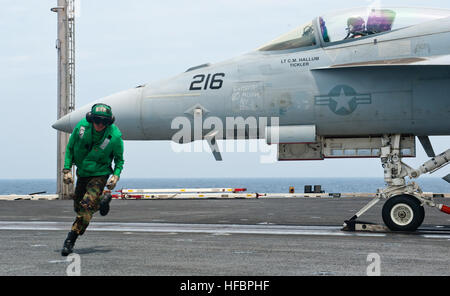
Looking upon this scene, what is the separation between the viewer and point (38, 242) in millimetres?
10039

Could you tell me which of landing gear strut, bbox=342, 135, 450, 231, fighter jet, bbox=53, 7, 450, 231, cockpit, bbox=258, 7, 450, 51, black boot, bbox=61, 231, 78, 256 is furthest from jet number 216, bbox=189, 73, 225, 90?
black boot, bbox=61, 231, 78, 256

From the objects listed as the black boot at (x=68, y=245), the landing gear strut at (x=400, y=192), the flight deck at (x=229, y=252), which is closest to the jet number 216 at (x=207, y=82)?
the flight deck at (x=229, y=252)

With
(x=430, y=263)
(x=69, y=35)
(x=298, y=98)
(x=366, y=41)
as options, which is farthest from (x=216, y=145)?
(x=69, y=35)

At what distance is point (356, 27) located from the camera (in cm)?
1228

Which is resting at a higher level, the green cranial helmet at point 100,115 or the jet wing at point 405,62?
the jet wing at point 405,62

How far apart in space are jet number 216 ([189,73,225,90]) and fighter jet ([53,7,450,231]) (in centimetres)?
2


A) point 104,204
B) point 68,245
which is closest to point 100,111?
point 104,204

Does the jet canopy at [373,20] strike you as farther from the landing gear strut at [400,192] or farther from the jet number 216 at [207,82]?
the jet number 216 at [207,82]

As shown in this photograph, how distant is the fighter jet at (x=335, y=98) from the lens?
11875 millimetres

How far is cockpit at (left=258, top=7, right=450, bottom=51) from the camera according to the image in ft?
40.0

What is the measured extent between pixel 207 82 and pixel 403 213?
5.22m

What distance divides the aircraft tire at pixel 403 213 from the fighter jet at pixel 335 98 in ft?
0.07

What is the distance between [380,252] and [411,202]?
3.58 meters

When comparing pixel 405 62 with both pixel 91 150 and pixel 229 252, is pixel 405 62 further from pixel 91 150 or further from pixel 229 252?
pixel 91 150
